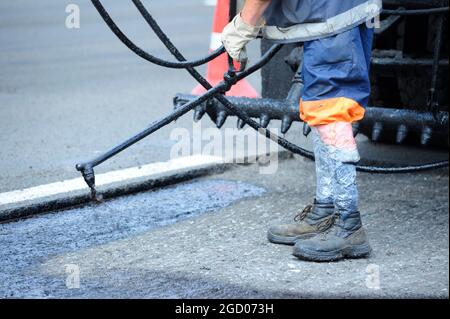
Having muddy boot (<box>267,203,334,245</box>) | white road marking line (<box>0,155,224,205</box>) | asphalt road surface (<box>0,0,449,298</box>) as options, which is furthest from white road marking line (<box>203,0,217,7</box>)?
muddy boot (<box>267,203,334,245</box>)

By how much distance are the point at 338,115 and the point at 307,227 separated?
55cm

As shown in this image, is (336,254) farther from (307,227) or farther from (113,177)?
(113,177)

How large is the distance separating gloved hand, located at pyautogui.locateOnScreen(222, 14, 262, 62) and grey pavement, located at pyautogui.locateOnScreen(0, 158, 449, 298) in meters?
0.78

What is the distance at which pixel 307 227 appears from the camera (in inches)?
160

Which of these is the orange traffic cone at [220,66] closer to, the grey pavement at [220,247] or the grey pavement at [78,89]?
the grey pavement at [78,89]

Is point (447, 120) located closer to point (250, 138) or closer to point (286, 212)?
point (286, 212)

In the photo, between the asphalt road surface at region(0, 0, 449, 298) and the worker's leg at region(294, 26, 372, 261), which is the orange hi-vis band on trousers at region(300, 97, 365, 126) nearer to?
the worker's leg at region(294, 26, 372, 261)

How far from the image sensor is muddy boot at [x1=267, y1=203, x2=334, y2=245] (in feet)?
13.2

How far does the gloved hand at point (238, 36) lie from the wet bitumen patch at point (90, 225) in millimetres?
923

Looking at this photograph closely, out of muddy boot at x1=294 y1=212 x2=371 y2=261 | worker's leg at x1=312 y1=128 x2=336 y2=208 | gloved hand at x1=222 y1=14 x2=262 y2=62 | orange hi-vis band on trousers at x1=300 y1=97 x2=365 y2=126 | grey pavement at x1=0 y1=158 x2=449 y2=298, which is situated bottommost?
grey pavement at x1=0 y1=158 x2=449 y2=298

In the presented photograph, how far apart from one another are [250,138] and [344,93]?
7.74 ft

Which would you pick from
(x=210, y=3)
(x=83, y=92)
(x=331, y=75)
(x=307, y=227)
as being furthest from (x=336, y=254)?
(x=210, y=3)

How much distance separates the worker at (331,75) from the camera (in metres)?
3.71
